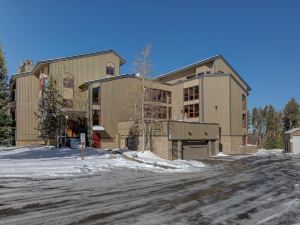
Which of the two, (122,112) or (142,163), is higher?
(122,112)

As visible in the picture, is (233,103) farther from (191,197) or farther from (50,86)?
(191,197)

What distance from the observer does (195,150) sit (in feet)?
121

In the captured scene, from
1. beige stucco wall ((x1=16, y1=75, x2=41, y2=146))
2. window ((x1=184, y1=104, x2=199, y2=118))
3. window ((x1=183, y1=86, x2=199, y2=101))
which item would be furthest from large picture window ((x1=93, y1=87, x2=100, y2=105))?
window ((x1=184, y1=104, x2=199, y2=118))

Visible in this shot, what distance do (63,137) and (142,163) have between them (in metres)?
15.0

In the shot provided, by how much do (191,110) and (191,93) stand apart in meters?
2.63

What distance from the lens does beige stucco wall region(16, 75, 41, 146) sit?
42406 mm

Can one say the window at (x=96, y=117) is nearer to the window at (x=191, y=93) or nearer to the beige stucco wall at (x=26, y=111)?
the beige stucco wall at (x=26, y=111)

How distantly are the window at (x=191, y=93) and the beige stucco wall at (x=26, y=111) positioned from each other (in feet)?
72.6

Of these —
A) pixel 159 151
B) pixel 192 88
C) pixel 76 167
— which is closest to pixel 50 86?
pixel 159 151

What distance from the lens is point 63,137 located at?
1481 inches

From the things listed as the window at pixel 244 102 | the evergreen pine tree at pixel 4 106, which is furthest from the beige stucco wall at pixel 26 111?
the window at pixel 244 102

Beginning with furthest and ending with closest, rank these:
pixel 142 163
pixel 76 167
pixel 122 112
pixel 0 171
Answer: pixel 122 112 < pixel 142 163 < pixel 76 167 < pixel 0 171

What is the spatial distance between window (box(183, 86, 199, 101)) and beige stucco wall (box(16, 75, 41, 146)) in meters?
22.1

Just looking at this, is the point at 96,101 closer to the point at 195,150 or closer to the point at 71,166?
the point at 195,150
